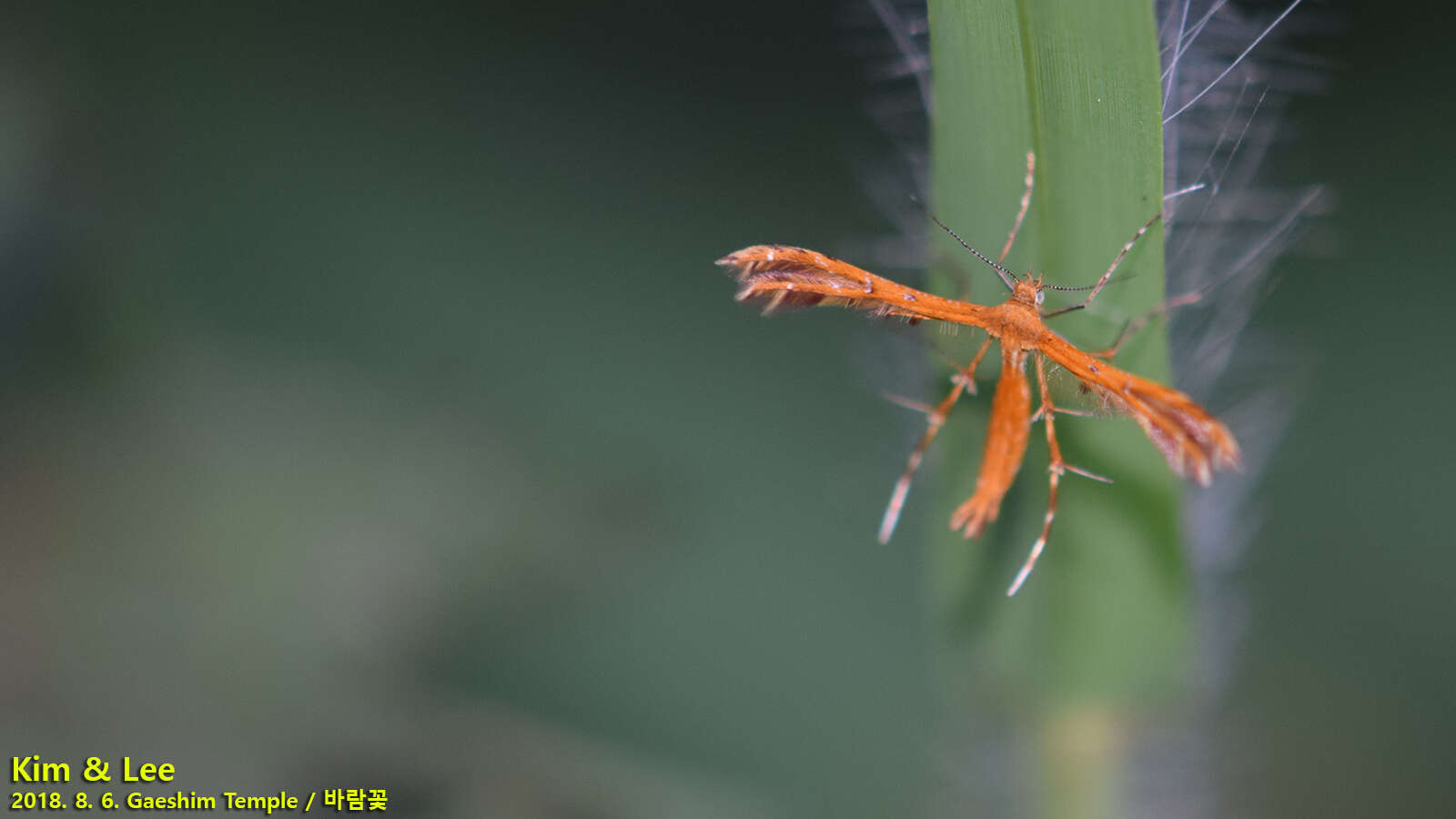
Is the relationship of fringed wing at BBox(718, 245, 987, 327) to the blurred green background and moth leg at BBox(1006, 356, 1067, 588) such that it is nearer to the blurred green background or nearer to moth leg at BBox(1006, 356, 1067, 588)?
moth leg at BBox(1006, 356, 1067, 588)

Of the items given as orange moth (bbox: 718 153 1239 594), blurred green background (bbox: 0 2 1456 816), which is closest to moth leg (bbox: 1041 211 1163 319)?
orange moth (bbox: 718 153 1239 594)

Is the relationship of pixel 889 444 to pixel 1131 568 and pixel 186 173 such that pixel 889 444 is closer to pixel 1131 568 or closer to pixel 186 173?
pixel 1131 568

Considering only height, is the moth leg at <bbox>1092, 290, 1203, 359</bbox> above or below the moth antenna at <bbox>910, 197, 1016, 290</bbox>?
below

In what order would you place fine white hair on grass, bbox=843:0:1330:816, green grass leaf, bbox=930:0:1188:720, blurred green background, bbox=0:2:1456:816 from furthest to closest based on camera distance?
blurred green background, bbox=0:2:1456:816 → fine white hair on grass, bbox=843:0:1330:816 → green grass leaf, bbox=930:0:1188:720

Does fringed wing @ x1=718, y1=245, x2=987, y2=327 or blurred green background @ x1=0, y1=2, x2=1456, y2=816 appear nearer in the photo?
fringed wing @ x1=718, y1=245, x2=987, y2=327

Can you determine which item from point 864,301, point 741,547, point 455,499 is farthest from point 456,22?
point 864,301

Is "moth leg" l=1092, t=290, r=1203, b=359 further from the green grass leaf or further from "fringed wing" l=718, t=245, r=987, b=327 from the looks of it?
"fringed wing" l=718, t=245, r=987, b=327

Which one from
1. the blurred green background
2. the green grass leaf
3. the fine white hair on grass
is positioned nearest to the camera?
the green grass leaf

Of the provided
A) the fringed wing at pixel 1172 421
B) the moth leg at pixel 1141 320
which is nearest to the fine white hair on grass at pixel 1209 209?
the moth leg at pixel 1141 320

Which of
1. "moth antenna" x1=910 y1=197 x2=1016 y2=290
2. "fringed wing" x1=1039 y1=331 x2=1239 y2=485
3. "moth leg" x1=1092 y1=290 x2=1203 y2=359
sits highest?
"moth antenna" x1=910 y1=197 x2=1016 y2=290
